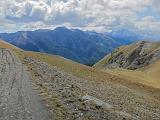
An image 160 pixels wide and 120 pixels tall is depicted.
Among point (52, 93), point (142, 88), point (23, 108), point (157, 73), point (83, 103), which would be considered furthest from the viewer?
point (157, 73)

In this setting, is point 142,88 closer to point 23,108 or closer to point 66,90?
point 66,90

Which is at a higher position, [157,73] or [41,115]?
[41,115]

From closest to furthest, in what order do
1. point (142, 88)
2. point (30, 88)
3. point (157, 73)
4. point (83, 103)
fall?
point (83, 103) → point (30, 88) → point (142, 88) → point (157, 73)

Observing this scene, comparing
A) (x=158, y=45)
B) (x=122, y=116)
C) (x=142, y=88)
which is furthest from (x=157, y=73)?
(x=122, y=116)

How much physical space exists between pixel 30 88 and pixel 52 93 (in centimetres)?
289

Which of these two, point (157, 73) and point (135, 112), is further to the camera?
point (157, 73)

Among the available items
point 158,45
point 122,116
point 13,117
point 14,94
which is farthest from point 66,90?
point 158,45

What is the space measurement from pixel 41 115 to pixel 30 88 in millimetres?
10553

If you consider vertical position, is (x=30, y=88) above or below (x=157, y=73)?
above

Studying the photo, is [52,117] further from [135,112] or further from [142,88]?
[142,88]

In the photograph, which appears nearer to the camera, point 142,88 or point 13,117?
point 13,117

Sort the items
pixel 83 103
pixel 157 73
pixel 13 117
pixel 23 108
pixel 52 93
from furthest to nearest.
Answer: pixel 157 73
pixel 52 93
pixel 83 103
pixel 23 108
pixel 13 117

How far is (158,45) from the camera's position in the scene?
18725 cm

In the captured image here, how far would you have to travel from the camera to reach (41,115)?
23109 millimetres
